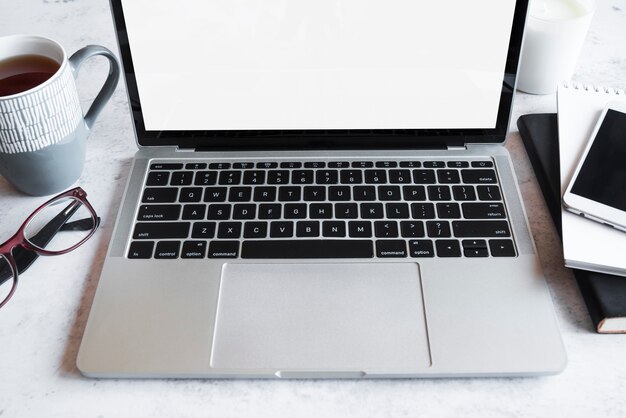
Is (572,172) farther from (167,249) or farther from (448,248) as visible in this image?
(167,249)

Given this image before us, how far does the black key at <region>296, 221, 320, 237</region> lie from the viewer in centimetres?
58

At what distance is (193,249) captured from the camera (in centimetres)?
57

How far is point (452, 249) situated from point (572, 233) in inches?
4.3

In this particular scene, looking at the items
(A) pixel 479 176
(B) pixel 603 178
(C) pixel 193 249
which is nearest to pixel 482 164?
(A) pixel 479 176

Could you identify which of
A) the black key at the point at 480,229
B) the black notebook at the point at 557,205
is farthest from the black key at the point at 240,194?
A: the black notebook at the point at 557,205

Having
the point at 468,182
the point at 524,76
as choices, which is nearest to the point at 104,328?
the point at 468,182

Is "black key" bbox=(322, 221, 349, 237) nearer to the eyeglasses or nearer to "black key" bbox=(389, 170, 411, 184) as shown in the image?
"black key" bbox=(389, 170, 411, 184)

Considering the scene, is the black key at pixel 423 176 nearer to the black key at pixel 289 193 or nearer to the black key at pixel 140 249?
the black key at pixel 289 193

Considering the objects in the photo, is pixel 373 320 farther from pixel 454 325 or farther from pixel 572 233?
pixel 572 233

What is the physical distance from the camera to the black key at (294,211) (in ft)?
1.96

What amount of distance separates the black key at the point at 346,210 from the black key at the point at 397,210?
0.10 ft

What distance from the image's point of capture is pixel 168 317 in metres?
0.52

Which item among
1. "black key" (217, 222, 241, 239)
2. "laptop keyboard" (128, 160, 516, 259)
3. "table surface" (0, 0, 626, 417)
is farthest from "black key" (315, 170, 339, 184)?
"table surface" (0, 0, 626, 417)

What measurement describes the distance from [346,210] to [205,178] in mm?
158
